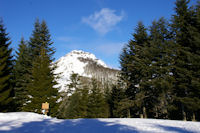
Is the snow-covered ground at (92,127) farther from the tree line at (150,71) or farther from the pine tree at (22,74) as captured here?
the pine tree at (22,74)

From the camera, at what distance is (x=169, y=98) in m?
17.8

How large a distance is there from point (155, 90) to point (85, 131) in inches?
574

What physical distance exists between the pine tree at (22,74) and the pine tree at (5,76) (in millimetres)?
2920

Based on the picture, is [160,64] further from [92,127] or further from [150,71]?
[92,127]

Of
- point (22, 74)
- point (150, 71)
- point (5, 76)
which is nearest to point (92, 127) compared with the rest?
point (5, 76)

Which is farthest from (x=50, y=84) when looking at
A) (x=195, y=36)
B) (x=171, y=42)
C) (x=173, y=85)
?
(x=195, y=36)

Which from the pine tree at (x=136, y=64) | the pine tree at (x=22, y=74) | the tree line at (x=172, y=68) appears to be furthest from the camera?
the pine tree at (x=22, y=74)

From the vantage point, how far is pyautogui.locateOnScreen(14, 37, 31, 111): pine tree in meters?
20.7

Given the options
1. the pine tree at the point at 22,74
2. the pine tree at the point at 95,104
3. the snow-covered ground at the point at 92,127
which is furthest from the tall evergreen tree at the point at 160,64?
the pine tree at the point at 95,104

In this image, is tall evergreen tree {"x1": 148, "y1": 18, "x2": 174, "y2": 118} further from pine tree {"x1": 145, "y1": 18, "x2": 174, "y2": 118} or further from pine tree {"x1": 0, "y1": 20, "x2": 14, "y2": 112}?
pine tree {"x1": 0, "y1": 20, "x2": 14, "y2": 112}

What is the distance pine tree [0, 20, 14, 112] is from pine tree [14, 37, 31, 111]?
2920mm

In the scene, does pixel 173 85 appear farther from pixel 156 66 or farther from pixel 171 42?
pixel 171 42

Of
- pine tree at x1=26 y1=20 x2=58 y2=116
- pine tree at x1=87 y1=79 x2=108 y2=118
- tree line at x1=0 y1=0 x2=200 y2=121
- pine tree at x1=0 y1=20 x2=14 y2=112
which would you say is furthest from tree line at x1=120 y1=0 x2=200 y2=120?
pine tree at x1=87 y1=79 x2=108 y2=118

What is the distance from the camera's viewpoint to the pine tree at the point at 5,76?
13468 mm
